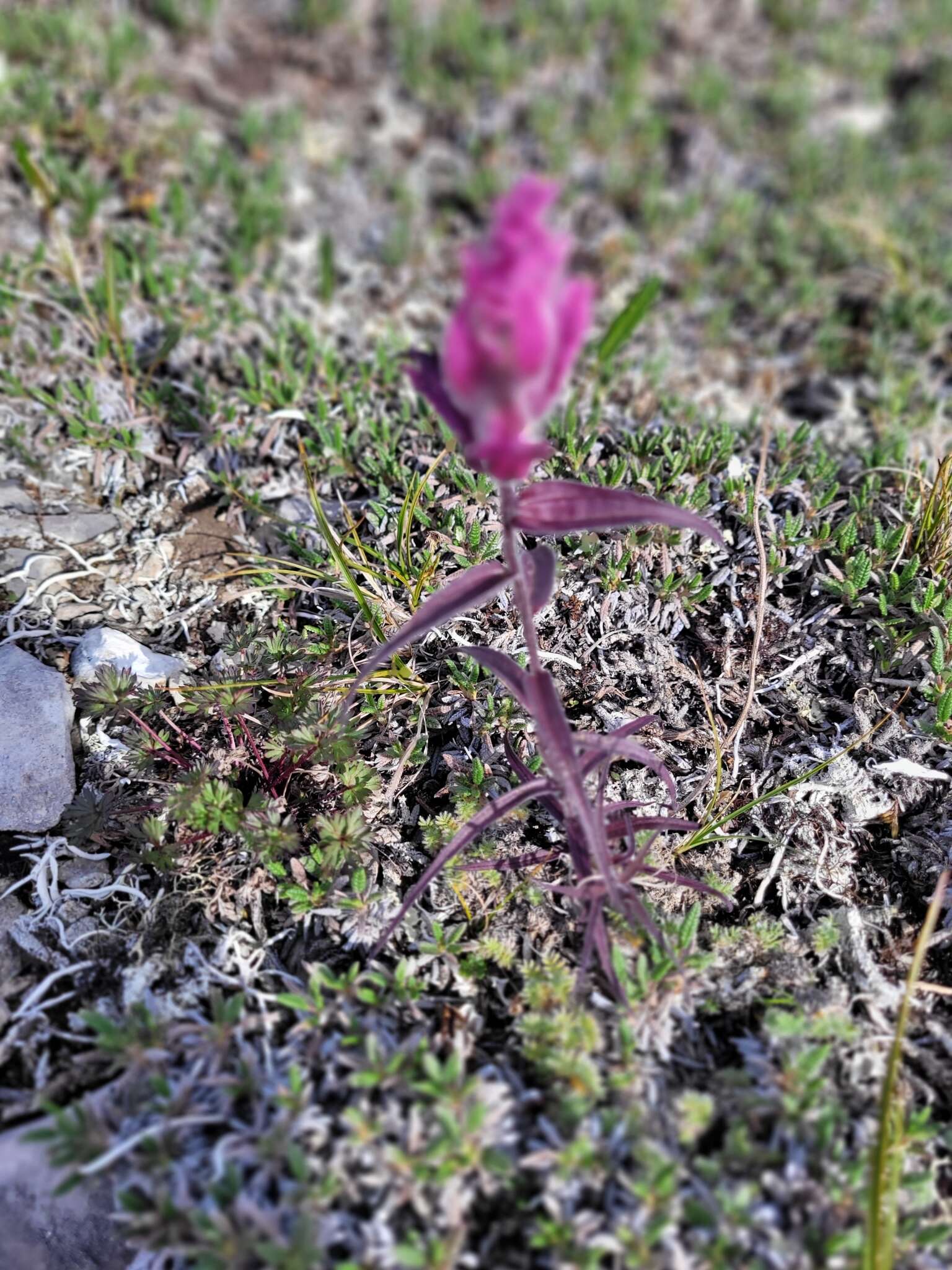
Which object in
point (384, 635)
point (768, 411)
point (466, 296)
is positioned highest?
point (466, 296)

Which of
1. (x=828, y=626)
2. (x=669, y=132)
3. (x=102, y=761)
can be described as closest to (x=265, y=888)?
(x=102, y=761)

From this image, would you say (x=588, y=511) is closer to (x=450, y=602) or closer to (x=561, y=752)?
(x=450, y=602)

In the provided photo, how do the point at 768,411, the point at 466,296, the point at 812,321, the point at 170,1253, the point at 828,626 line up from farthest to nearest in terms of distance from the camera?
the point at 812,321
the point at 768,411
the point at 828,626
the point at 170,1253
the point at 466,296

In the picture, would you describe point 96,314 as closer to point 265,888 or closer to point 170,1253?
point 265,888

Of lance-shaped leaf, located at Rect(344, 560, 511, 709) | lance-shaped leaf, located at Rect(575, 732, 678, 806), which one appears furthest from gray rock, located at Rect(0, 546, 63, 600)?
lance-shaped leaf, located at Rect(575, 732, 678, 806)

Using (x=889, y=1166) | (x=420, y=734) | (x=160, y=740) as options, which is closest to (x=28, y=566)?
(x=160, y=740)

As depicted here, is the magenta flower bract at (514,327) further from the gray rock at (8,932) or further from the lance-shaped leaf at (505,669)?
the gray rock at (8,932)

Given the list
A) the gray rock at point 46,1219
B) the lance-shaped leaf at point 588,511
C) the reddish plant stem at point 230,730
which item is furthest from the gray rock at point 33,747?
the lance-shaped leaf at point 588,511
